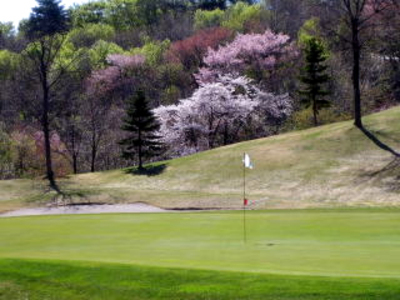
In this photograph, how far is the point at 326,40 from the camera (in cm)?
6906

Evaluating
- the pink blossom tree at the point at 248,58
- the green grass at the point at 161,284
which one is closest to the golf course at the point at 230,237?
the green grass at the point at 161,284

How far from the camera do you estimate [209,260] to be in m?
12.6

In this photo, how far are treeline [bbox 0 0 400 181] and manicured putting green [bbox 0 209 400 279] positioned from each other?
72.7 feet

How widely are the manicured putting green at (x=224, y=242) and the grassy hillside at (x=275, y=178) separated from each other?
11.1 m

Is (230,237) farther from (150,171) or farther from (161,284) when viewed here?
(150,171)

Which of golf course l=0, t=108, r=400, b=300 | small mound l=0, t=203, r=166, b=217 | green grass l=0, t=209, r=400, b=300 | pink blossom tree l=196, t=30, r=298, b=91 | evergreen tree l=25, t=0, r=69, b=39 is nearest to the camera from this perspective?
green grass l=0, t=209, r=400, b=300

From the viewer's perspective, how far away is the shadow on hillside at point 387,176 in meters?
33.7

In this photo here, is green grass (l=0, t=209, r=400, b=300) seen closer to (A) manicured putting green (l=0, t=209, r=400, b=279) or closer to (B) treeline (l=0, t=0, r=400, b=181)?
(A) manicured putting green (l=0, t=209, r=400, b=279)

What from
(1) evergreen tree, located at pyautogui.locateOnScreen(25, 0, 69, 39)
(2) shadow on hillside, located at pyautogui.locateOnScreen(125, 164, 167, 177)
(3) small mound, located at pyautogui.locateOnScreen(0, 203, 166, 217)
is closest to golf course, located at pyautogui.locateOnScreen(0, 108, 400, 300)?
(3) small mound, located at pyautogui.locateOnScreen(0, 203, 166, 217)

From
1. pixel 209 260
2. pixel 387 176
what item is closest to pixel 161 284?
pixel 209 260

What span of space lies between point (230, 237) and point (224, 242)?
100 cm

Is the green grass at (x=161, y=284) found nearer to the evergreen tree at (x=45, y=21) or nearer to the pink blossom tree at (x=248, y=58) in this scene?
the evergreen tree at (x=45, y=21)

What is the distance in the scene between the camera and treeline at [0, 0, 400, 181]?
1986 inches

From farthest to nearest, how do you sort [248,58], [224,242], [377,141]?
[248,58]
[377,141]
[224,242]
